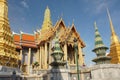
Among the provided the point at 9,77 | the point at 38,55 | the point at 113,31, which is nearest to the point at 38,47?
the point at 38,55

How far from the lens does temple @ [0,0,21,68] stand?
83.5 ft

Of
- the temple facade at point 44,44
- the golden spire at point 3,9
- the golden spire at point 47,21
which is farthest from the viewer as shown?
the golden spire at point 47,21

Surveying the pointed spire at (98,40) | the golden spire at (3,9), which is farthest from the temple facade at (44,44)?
the pointed spire at (98,40)

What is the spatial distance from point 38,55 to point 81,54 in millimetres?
8056

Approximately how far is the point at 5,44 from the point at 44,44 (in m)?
8.34

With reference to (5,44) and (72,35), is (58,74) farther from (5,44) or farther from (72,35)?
(72,35)

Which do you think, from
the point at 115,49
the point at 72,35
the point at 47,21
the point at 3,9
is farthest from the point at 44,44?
the point at 115,49

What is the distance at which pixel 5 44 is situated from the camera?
26656 mm

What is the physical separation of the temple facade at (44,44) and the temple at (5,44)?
193 inches

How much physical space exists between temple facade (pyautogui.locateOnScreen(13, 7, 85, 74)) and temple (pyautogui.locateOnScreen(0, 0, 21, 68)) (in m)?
4.89

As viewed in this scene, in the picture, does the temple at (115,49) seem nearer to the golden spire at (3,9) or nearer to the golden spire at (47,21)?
the golden spire at (47,21)

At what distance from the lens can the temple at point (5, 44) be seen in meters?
25.4

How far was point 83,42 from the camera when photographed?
116 feet

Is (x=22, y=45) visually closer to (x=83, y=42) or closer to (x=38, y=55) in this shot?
(x=38, y=55)
